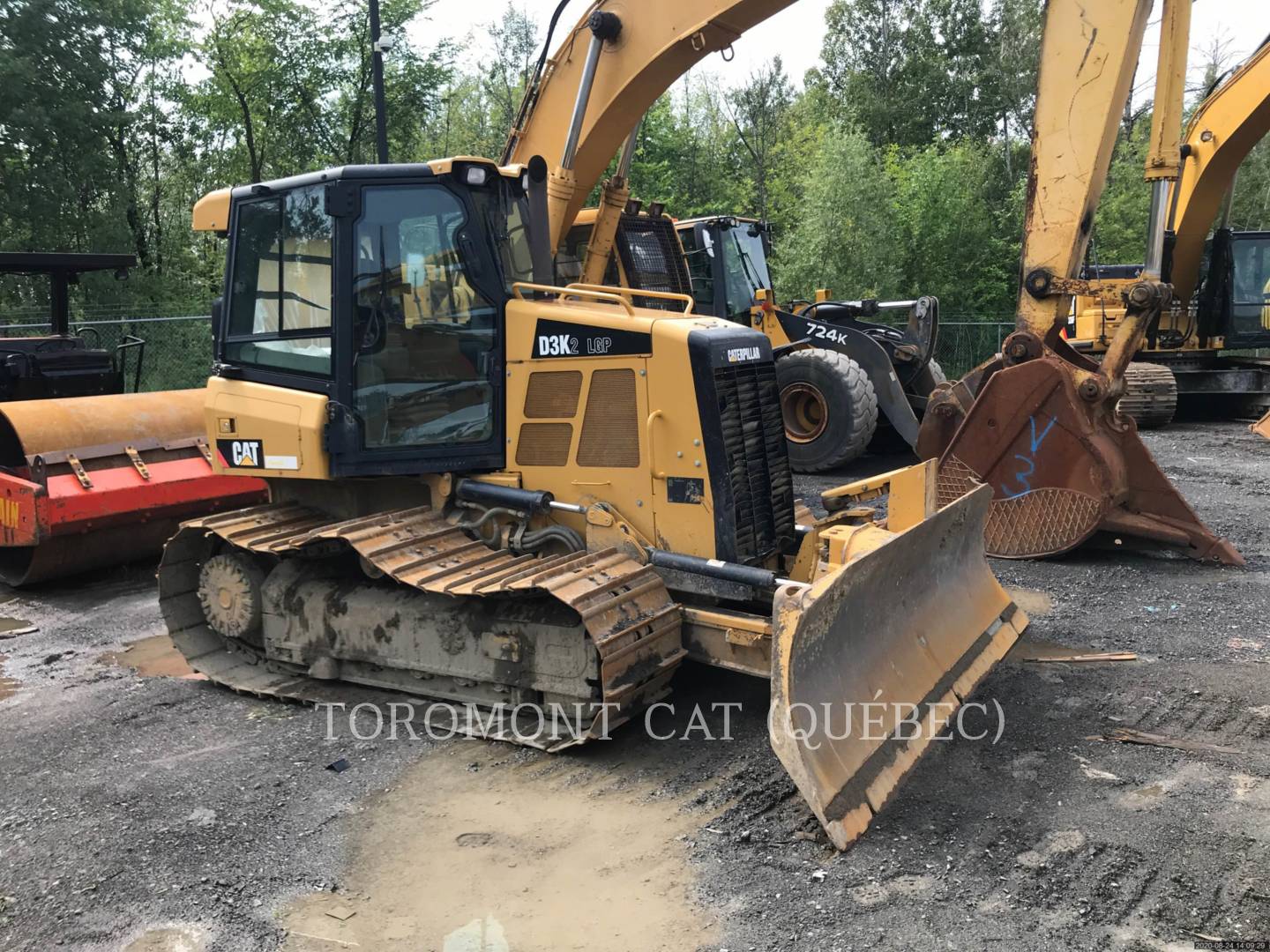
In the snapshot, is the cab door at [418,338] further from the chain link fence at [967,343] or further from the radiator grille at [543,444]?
the chain link fence at [967,343]

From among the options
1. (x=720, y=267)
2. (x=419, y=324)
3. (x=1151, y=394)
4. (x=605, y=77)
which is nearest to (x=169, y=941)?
(x=419, y=324)

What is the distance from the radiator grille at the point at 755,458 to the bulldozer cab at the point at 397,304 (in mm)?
1210

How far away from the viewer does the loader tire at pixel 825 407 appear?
10.4 m

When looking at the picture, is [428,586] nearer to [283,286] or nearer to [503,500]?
[503,500]

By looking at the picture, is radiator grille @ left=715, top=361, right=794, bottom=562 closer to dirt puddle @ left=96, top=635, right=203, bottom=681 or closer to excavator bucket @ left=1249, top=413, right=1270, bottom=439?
dirt puddle @ left=96, top=635, right=203, bottom=681

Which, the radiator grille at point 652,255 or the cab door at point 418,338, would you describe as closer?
the cab door at point 418,338

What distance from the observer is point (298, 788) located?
4.35 metres

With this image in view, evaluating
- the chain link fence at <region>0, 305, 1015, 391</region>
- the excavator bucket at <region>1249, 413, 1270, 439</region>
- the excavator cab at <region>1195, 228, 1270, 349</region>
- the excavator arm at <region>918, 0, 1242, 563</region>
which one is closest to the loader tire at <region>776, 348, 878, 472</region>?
the excavator arm at <region>918, 0, 1242, 563</region>

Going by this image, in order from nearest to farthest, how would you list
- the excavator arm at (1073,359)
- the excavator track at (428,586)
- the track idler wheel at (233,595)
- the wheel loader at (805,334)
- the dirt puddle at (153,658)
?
the excavator track at (428,586)
the track idler wheel at (233,595)
the dirt puddle at (153,658)
the excavator arm at (1073,359)
the wheel loader at (805,334)

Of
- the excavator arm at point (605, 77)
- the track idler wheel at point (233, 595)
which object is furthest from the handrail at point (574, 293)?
the track idler wheel at point (233, 595)

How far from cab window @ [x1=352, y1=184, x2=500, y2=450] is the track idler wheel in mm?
1060

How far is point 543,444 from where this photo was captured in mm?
5172

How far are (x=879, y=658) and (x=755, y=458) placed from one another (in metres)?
1.16

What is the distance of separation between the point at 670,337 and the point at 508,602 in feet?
4.76
